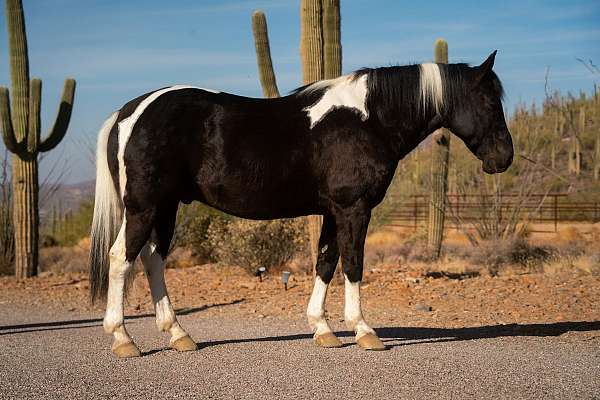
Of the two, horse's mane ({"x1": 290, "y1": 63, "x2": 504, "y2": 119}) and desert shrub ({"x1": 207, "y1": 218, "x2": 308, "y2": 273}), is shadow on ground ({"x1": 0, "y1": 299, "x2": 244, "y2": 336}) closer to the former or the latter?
desert shrub ({"x1": 207, "y1": 218, "x2": 308, "y2": 273})

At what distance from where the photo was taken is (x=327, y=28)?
10484 millimetres

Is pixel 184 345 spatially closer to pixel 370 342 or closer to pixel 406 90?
pixel 370 342

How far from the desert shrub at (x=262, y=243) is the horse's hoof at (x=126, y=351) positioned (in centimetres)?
741

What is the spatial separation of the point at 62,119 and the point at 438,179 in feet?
25.2

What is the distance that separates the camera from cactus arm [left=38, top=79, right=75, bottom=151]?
1344cm

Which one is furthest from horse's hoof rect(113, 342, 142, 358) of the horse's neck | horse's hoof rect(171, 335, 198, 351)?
the horse's neck

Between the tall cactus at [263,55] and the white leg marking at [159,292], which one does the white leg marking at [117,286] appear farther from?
the tall cactus at [263,55]

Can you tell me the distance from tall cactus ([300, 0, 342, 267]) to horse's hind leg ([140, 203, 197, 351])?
4388 millimetres

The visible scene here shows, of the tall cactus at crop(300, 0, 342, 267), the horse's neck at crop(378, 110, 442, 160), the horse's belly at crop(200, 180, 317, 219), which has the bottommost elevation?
the horse's belly at crop(200, 180, 317, 219)

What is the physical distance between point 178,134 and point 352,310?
212 centimetres

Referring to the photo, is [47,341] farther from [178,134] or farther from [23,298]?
[23,298]

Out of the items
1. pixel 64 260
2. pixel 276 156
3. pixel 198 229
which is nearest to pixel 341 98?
Answer: pixel 276 156

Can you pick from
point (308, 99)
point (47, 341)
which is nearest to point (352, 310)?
point (308, 99)

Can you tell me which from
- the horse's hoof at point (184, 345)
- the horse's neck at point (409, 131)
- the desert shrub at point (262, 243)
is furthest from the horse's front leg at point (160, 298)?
the desert shrub at point (262, 243)
